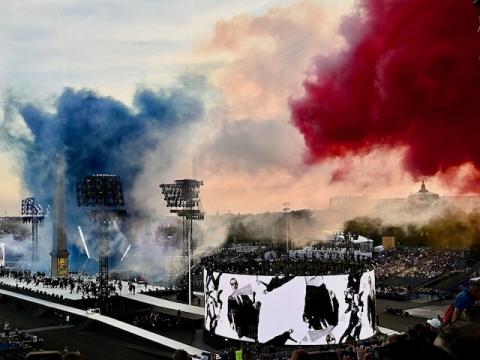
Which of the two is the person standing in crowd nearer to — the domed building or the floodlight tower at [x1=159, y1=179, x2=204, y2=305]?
the floodlight tower at [x1=159, y1=179, x2=204, y2=305]

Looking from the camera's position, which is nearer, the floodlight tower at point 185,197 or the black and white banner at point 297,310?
the black and white banner at point 297,310

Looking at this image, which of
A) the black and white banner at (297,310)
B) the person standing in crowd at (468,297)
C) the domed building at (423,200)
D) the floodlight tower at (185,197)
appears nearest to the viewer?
the person standing in crowd at (468,297)

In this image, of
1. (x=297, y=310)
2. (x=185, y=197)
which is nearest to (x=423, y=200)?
(x=185, y=197)

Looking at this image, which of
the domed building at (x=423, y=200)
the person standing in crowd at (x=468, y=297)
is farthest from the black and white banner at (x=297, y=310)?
the domed building at (x=423, y=200)

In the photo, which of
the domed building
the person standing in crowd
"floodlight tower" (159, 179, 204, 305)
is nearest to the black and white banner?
"floodlight tower" (159, 179, 204, 305)

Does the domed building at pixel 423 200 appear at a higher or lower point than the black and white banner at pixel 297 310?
higher

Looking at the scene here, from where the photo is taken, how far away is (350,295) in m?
33.2

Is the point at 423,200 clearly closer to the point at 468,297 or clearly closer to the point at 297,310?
the point at 297,310

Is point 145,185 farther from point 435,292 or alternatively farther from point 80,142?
point 435,292

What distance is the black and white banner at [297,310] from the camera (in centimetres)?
3216

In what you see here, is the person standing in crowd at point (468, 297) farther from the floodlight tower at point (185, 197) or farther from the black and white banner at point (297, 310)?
the floodlight tower at point (185, 197)

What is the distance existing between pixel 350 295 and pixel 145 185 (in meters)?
63.2

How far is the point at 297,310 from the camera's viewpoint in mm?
32312

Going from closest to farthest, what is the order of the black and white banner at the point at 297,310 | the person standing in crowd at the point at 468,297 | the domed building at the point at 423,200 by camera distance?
the person standing in crowd at the point at 468,297, the black and white banner at the point at 297,310, the domed building at the point at 423,200
